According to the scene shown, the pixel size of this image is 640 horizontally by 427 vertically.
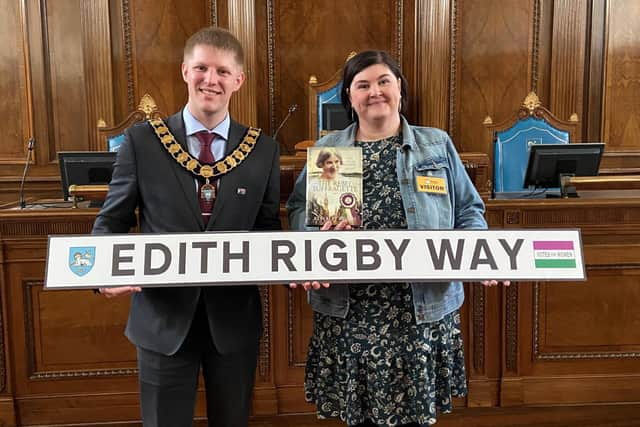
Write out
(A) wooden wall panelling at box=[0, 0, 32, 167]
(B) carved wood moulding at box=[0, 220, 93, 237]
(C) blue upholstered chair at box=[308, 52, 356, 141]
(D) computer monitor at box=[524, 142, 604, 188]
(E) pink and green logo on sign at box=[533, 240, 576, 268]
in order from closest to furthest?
(E) pink and green logo on sign at box=[533, 240, 576, 268] < (B) carved wood moulding at box=[0, 220, 93, 237] < (D) computer monitor at box=[524, 142, 604, 188] < (A) wooden wall panelling at box=[0, 0, 32, 167] < (C) blue upholstered chair at box=[308, 52, 356, 141]

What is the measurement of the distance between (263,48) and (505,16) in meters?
2.01

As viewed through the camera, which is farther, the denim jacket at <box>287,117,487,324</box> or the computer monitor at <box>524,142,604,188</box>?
the computer monitor at <box>524,142,604,188</box>

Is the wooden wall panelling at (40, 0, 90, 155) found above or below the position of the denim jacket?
above

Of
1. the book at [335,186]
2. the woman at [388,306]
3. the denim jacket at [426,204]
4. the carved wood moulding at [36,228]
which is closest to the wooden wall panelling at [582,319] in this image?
the denim jacket at [426,204]

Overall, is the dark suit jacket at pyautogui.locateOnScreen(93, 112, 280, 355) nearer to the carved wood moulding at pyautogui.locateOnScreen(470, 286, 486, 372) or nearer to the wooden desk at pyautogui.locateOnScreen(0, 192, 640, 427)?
the wooden desk at pyautogui.locateOnScreen(0, 192, 640, 427)

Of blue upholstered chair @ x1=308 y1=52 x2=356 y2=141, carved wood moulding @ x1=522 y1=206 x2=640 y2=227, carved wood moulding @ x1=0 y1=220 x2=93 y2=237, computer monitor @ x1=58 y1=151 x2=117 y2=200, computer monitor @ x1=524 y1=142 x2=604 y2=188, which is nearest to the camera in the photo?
carved wood moulding @ x1=0 y1=220 x2=93 y2=237

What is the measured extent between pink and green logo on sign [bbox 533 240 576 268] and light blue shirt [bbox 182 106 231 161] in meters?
0.79

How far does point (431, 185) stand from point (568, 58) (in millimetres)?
3843

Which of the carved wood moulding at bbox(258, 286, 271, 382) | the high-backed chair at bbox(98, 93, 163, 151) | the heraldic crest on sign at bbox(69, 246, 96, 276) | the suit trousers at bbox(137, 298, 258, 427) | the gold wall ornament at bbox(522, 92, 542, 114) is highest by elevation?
the gold wall ornament at bbox(522, 92, 542, 114)

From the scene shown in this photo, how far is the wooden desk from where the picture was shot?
2.11 metres

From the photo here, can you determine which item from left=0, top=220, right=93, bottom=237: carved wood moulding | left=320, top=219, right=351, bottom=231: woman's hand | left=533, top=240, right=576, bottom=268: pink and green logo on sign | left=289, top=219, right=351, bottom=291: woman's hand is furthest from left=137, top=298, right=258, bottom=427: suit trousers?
left=0, top=220, right=93, bottom=237: carved wood moulding

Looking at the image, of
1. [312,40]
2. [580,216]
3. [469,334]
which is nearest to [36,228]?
[469,334]

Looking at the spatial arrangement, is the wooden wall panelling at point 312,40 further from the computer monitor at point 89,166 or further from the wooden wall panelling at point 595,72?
the computer monitor at point 89,166

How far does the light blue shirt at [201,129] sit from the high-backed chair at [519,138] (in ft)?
10.1
